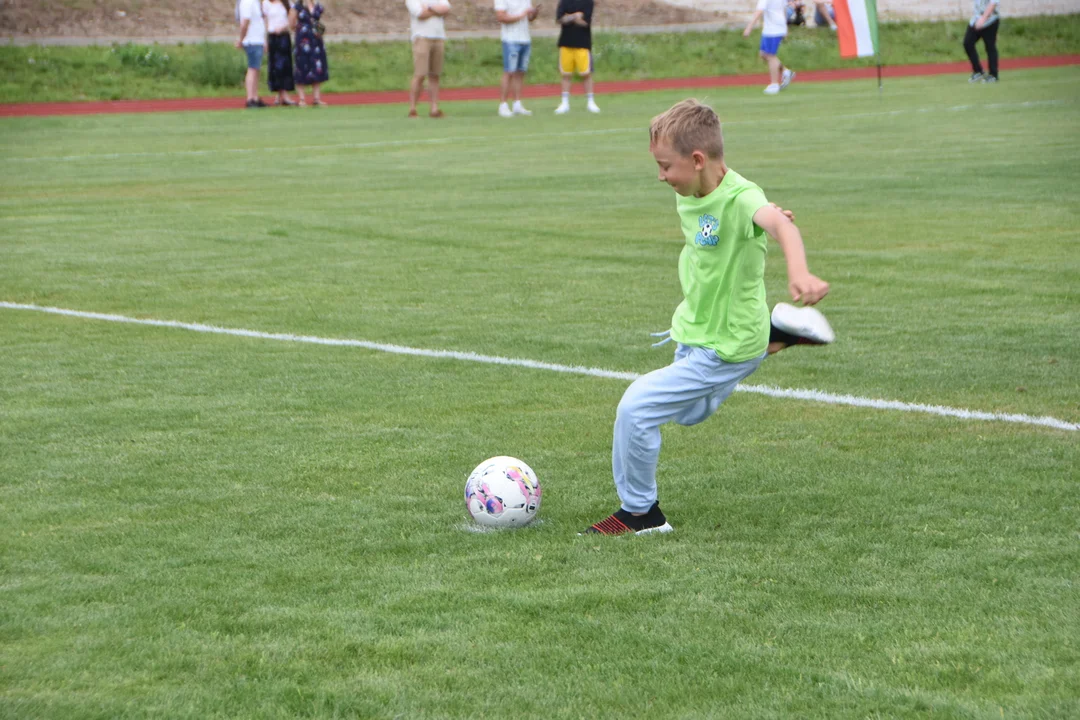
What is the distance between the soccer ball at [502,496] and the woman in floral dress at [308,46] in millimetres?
24086

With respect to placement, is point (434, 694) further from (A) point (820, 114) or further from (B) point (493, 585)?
(A) point (820, 114)

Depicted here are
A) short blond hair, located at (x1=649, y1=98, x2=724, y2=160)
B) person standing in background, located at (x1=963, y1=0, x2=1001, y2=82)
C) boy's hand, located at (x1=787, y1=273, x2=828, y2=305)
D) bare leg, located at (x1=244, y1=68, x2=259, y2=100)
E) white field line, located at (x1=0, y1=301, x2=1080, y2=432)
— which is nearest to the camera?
boy's hand, located at (x1=787, y1=273, x2=828, y2=305)

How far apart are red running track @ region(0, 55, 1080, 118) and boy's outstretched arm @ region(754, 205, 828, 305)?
25.6 meters

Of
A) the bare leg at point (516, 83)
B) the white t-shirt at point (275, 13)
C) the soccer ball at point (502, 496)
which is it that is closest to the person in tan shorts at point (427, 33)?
the bare leg at point (516, 83)

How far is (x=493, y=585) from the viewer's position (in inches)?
177

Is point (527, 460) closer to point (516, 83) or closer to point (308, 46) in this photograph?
point (516, 83)

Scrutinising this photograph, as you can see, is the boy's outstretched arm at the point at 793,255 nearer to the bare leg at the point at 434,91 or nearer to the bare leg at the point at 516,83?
the bare leg at the point at 434,91

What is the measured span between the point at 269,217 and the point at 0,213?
2710 mm

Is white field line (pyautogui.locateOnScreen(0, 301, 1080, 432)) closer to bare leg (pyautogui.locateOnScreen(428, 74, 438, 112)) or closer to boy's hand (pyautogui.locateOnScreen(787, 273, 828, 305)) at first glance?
boy's hand (pyautogui.locateOnScreen(787, 273, 828, 305))

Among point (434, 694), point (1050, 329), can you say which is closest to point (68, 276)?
point (1050, 329)

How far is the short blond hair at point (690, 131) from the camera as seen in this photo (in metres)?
4.73

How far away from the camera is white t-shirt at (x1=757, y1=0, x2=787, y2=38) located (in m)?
28.5

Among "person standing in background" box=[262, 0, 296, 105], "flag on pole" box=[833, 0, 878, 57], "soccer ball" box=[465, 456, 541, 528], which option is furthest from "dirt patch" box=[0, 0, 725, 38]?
"soccer ball" box=[465, 456, 541, 528]

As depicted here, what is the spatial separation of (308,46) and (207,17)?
57.6 ft
